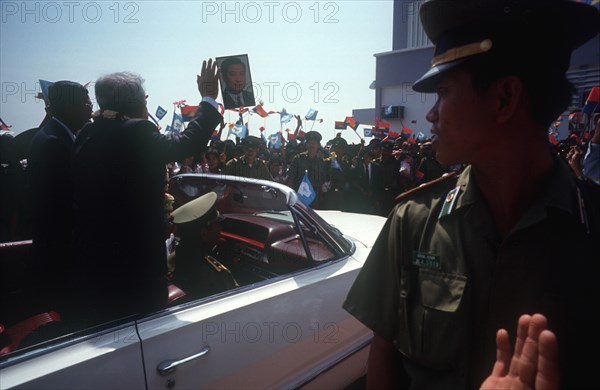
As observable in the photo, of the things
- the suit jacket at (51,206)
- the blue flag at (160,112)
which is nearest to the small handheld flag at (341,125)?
the blue flag at (160,112)

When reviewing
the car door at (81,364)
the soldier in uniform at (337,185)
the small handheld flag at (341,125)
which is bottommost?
the soldier in uniform at (337,185)

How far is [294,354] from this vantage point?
1.95 metres

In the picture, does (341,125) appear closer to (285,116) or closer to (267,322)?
(285,116)

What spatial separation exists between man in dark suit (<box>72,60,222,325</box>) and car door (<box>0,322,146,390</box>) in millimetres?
261

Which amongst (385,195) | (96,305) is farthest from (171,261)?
(385,195)

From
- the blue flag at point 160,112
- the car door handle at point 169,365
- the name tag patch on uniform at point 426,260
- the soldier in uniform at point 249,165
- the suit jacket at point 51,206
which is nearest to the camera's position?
the name tag patch on uniform at point 426,260

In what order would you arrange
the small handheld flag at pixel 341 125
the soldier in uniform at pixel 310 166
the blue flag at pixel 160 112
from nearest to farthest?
the soldier in uniform at pixel 310 166, the blue flag at pixel 160 112, the small handheld flag at pixel 341 125

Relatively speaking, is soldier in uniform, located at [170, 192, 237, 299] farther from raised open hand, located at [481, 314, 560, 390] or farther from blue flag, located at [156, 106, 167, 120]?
blue flag, located at [156, 106, 167, 120]

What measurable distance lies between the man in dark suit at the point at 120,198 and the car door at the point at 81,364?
26cm

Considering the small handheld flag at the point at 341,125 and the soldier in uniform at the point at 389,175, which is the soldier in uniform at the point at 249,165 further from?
the small handheld flag at the point at 341,125

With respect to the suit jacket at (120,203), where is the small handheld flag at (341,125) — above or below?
above

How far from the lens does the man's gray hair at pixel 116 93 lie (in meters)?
1.68

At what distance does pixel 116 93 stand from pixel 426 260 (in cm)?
143

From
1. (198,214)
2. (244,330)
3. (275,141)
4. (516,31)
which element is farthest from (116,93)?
(275,141)
